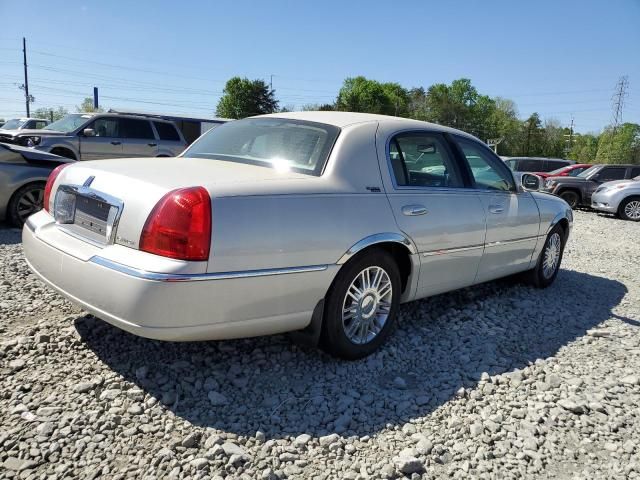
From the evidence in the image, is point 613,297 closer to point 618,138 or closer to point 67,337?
point 67,337

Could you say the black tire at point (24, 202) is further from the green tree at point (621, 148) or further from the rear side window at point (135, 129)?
the green tree at point (621, 148)

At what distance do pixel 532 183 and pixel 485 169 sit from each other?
2.57ft

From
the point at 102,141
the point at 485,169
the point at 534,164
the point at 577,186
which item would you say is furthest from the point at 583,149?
the point at 485,169

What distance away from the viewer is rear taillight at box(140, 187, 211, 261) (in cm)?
237

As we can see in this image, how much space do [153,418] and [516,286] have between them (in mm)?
3995

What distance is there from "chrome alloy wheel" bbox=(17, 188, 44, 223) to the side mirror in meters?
5.93

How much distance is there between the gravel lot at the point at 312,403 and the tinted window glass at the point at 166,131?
396 inches

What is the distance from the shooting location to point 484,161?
444 cm

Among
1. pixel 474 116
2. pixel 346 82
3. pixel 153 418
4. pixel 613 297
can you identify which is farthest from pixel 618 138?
pixel 153 418

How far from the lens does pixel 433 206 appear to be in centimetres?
350

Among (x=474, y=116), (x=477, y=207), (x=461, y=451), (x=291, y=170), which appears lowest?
(x=461, y=451)

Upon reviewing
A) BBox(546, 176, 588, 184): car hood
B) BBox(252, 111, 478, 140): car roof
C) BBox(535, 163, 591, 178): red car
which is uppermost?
BBox(252, 111, 478, 140): car roof

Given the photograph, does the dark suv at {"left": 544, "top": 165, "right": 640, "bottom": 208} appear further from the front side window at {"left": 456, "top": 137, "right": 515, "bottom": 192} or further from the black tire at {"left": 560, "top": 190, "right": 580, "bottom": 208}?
the front side window at {"left": 456, "top": 137, "right": 515, "bottom": 192}

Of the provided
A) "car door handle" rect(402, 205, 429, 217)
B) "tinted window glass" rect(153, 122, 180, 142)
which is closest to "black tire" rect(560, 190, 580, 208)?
"tinted window glass" rect(153, 122, 180, 142)
